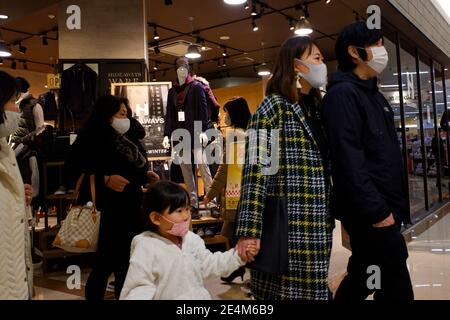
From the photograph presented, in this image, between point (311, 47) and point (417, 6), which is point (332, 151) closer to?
point (311, 47)

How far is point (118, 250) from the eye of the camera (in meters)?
2.42

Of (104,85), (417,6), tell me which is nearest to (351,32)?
(104,85)

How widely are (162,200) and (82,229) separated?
1051 millimetres

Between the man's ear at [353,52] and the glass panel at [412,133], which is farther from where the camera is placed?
the glass panel at [412,133]

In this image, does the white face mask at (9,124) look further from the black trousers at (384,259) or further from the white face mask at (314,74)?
A: the black trousers at (384,259)

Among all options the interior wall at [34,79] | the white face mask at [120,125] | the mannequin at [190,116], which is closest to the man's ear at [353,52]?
the white face mask at [120,125]

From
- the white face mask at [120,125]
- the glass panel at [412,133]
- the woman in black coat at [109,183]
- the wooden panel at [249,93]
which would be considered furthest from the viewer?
the wooden panel at [249,93]

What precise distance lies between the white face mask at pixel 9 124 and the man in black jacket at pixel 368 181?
122 cm

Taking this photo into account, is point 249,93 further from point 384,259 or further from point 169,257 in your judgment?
point 169,257

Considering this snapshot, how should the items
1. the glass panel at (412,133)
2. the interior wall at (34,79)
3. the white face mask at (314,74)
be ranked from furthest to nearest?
the interior wall at (34,79)
the glass panel at (412,133)
the white face mask at (314,74)

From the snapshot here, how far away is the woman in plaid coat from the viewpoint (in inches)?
62.4

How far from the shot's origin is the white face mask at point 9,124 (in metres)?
1.63
